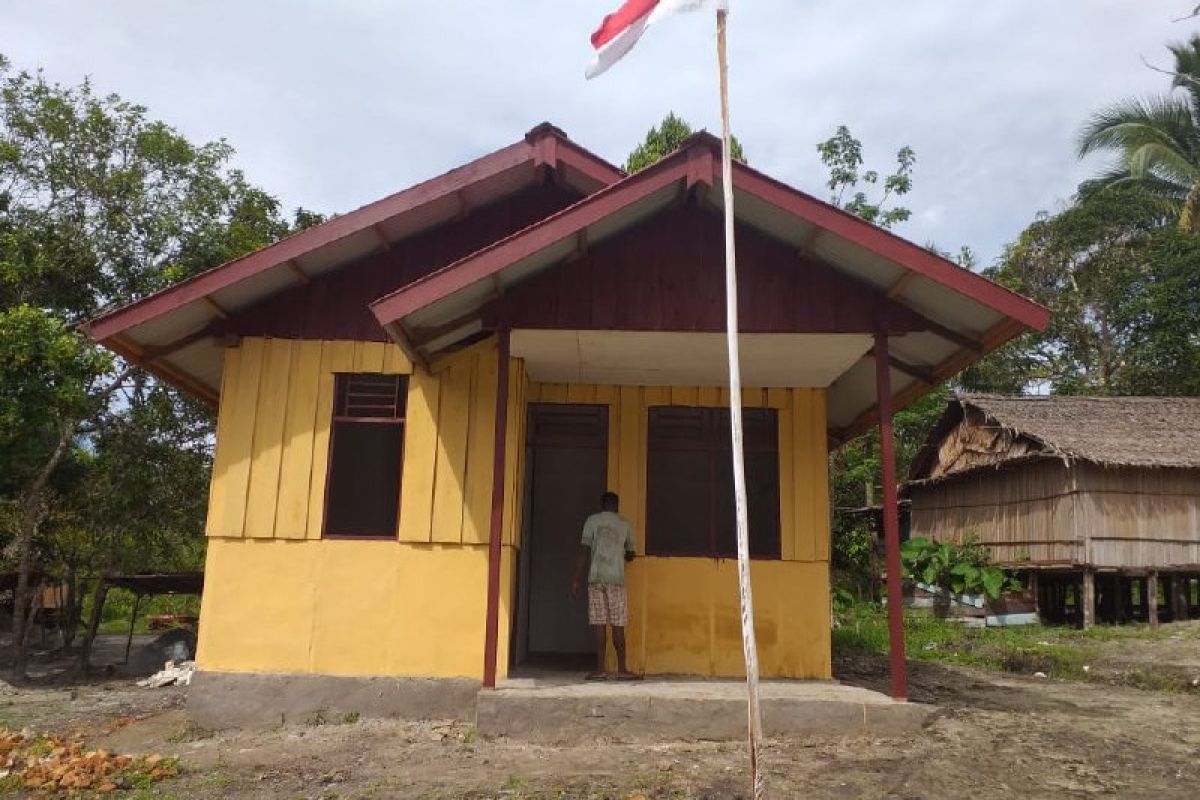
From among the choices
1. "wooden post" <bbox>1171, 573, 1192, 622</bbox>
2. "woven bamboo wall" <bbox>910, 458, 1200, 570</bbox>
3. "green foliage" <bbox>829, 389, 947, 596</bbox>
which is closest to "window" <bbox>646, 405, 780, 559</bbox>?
"woven bamboo wall" <bbox>910, 458, 1200, 570</bbox>

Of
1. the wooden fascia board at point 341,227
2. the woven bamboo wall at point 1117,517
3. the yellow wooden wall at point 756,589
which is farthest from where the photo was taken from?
the woven bamboo wall at point 1117,517

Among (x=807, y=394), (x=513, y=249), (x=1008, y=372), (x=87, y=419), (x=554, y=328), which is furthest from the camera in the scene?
(x=1008, y=372)

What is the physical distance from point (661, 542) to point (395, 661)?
9.33 feet

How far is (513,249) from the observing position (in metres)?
6.43

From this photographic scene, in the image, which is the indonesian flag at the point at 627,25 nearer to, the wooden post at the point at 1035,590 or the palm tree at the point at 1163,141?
the wooden post at the point at 1035,590

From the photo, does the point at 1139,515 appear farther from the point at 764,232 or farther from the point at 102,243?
the point at 102,243

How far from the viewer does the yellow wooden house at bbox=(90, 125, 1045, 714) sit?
6934 mm

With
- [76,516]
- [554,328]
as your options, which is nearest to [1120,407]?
[554,328]

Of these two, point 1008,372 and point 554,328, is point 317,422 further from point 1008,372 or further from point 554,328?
point 1008,372

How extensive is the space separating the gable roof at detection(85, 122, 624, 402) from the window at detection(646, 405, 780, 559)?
2.33 metres

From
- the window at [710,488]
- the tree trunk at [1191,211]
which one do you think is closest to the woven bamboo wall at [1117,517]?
the tree trunk at [1191,211]

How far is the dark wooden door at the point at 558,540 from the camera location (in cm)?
965

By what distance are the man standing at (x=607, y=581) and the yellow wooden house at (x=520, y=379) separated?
557 mm

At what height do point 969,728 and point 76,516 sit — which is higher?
point 76,516
